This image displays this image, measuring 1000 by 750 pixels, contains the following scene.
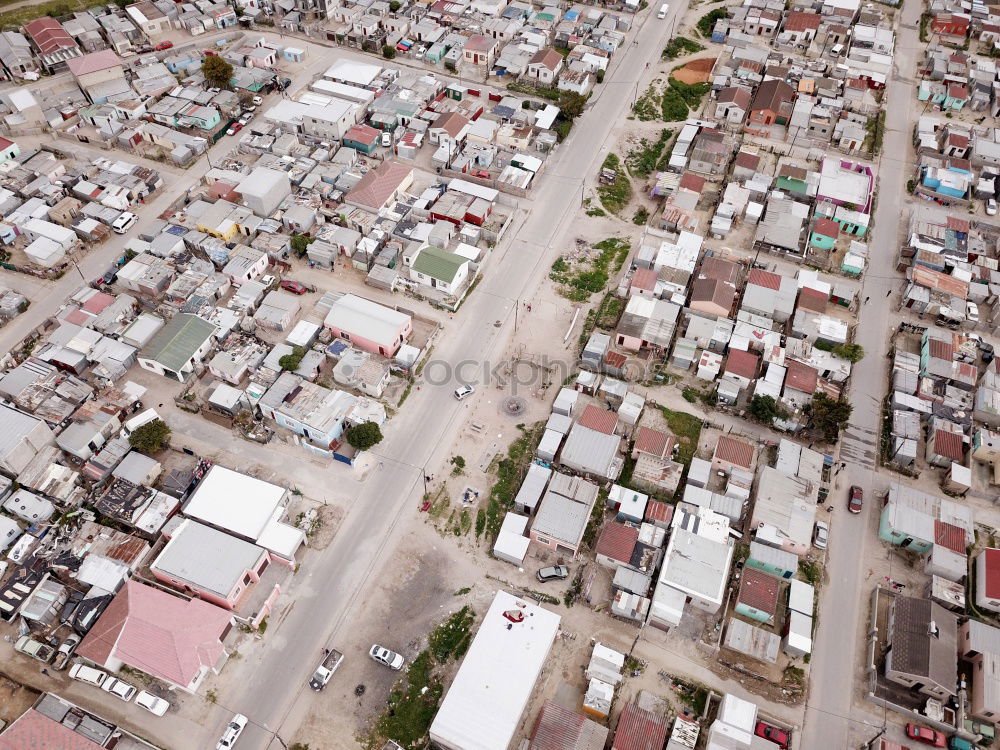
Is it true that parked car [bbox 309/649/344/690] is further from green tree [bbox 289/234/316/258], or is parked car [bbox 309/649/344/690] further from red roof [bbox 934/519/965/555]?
red roof [bbox 934/519/965/555]

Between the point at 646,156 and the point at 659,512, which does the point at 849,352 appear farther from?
the point at 646,156

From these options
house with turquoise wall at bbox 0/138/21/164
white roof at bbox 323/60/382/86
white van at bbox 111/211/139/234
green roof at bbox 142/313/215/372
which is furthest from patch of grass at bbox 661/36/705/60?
house with turquoise wall at bbox 0/138/21/164

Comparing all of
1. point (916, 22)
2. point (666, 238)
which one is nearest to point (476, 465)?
point (666, 238)

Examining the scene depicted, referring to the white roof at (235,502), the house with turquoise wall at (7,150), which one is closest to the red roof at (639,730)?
the white roof at (235,502)

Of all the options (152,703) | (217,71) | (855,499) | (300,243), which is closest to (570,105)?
(300,243)

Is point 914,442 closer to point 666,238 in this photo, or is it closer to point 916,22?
point 666,238

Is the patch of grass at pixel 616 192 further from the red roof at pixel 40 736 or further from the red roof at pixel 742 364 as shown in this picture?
the red roof at pixel 40 736
